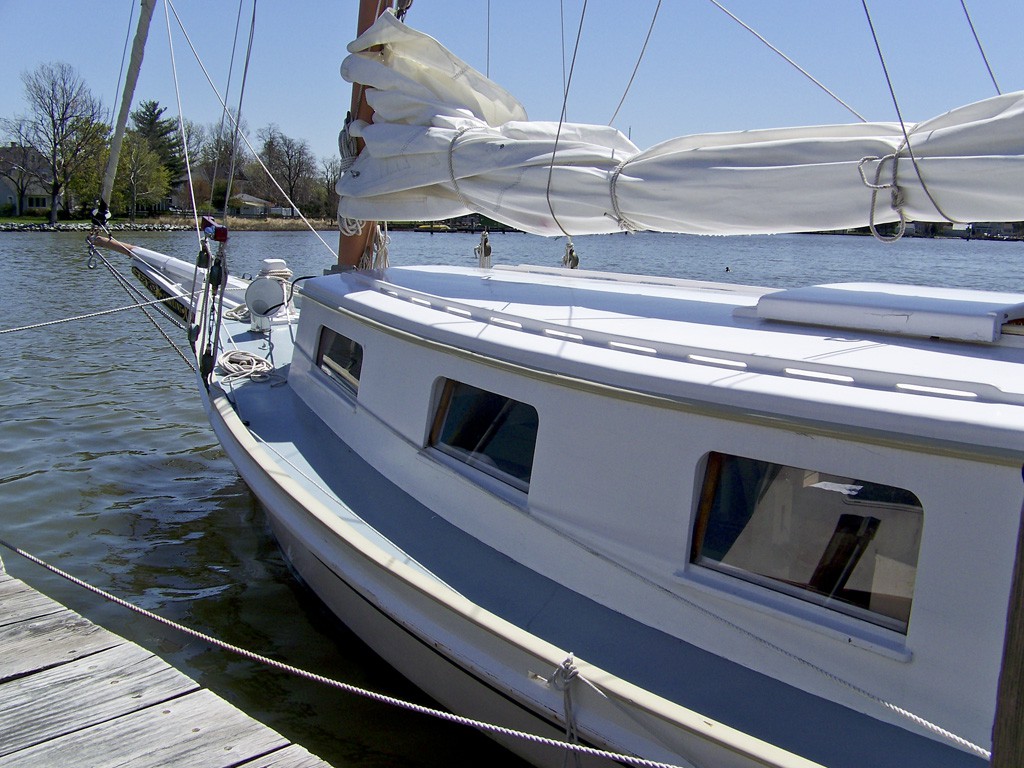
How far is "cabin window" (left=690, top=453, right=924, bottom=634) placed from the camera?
9.78ft

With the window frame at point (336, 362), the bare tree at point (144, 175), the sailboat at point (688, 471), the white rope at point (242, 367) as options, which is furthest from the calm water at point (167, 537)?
the bare tree at point (144, 175)

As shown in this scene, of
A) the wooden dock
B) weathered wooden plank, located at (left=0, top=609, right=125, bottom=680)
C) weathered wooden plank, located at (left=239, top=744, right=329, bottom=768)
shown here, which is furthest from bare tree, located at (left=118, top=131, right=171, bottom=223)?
weathered wooden plank, located at (left=239, top=744, right=329, bottom=768)

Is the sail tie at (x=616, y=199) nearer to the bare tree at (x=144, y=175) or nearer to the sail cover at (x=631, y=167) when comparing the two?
the sail cover at (x=631, y=167)

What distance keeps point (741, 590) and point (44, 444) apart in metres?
9.16

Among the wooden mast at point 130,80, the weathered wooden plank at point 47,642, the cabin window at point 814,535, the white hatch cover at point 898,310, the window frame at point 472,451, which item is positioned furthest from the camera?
the wooden mast at point 130,80

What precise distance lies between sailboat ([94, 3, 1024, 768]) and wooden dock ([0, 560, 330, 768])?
0.94 meters

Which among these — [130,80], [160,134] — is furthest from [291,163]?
[130,80]

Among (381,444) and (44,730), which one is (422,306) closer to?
(381,444)

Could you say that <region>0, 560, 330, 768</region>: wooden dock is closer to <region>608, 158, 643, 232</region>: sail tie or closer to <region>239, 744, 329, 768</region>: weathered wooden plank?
<region>239, 744, 329, 768</region>: weathered wooden plank

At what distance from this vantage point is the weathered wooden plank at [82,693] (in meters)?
3.21

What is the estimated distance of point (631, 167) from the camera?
5023 mm

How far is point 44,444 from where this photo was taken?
1006 cm

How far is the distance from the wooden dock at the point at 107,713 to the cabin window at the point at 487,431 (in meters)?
1.66

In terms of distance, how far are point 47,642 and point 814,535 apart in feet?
10.4
